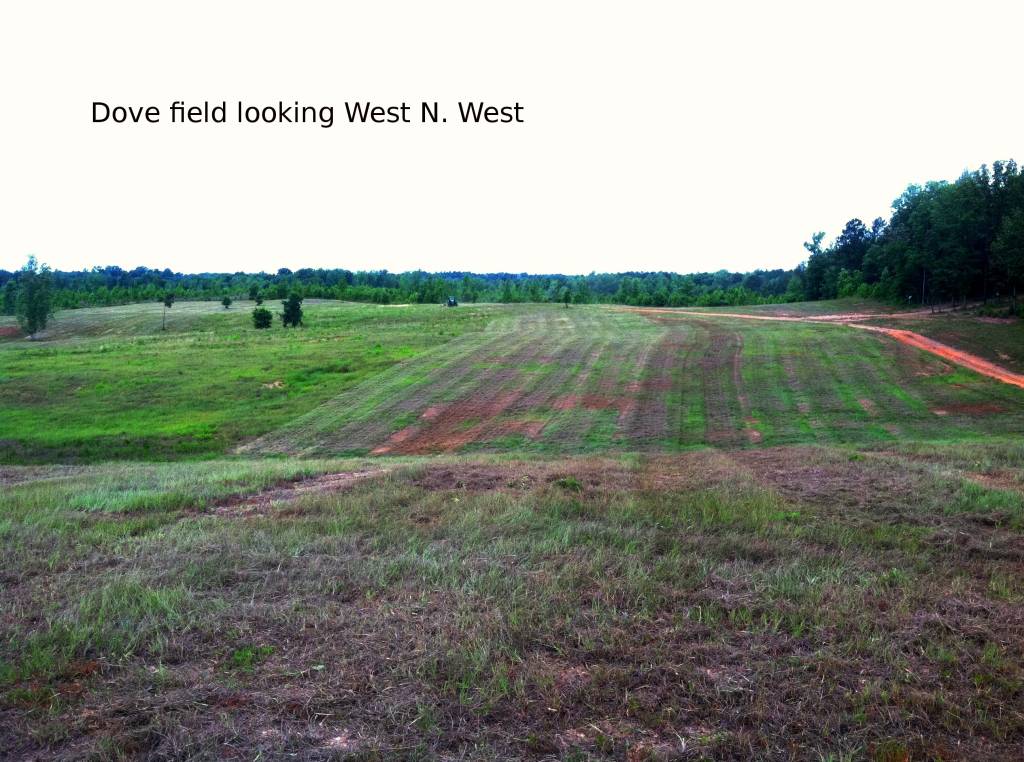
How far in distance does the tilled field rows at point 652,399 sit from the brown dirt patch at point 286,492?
933 centimetres

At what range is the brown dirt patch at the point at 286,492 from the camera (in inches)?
412

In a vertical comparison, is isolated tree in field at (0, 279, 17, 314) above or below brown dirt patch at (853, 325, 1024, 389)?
above

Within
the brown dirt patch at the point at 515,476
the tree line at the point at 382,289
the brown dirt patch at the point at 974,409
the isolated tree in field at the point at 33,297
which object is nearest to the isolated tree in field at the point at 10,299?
the tree line at the point at 382,289

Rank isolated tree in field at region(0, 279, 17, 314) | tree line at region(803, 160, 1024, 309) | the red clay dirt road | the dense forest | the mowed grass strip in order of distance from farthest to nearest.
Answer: isolated tree in field at region(0, 279, 17, 314)
the dense forest
tree line at region(803, 160, 1024, 309)
the red clay dirt road
the mowed grass strip

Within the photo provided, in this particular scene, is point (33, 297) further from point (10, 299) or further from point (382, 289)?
point (382, 289)

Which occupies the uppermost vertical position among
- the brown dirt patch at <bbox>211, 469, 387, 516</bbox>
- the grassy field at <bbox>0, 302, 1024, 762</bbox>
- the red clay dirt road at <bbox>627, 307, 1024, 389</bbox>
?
the red clay dirt road at <bbox>627, 307, 1024, 389</bbox>

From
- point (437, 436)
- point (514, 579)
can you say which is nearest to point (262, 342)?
point (437, 436)

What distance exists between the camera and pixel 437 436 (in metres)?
25.0

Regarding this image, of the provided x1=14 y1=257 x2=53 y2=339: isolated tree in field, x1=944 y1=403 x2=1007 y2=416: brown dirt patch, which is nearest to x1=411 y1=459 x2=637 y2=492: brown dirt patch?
x1=944 y1=403 x2=1007 y2=416: brown dirt patch

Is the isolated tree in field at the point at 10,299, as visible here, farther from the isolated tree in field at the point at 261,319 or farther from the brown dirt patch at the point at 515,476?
the brown dirt patch at the point at 515,476

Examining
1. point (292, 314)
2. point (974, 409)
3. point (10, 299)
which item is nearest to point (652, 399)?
point (974, 409)

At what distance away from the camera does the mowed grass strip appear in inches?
179

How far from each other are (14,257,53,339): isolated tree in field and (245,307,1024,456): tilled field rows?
52.2 meters

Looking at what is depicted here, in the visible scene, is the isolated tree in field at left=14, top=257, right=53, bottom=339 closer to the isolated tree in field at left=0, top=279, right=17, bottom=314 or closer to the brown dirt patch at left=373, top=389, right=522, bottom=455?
the isolated tree in field at left=0, top=279, right=17, bottom=314
